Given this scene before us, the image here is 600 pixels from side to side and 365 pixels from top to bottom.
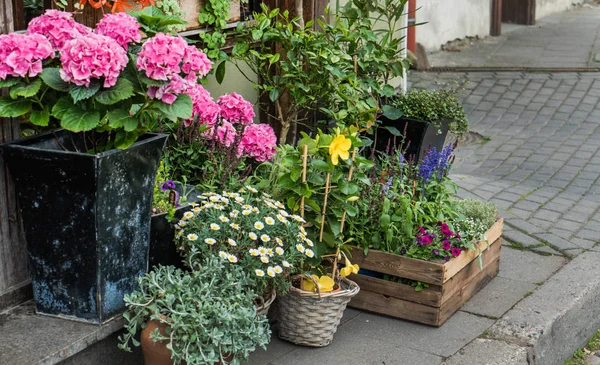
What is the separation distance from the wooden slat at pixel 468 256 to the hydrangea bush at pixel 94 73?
5.10ft

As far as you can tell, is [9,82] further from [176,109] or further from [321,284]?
[321,284]

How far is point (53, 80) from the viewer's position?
3.39m

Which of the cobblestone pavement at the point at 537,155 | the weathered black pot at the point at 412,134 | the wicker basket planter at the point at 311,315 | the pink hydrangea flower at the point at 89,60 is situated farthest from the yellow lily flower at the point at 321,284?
the weathered black pot at the point at 412,134

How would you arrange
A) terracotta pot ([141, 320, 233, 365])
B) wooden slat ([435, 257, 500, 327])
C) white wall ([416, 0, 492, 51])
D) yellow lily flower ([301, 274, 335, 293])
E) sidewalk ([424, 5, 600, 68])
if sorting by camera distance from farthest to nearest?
white wall ([416, 0, 492, 51]) < sidewalk ([424, 5, 600, 68]) < wooden slat ([435, 257, 500, 327]) < yellow lily flower ([301, 274, 335, 293]) < terracotta pot ([141, 320, 233, 365])

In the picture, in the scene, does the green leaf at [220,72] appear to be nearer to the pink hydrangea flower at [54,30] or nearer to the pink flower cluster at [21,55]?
the pink hydrangea flower at [54,30]

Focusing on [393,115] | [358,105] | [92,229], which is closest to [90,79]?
[92,229]

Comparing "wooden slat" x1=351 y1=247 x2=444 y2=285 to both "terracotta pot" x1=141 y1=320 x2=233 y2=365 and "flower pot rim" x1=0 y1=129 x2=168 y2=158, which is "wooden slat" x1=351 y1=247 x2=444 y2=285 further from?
"flower pot rim" x1=0 y1=129 x2=168 y2=158

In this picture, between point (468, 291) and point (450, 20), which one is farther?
point (450, 20)

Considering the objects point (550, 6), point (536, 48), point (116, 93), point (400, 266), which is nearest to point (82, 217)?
point (116, 93)

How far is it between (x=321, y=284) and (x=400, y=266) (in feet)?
1.49

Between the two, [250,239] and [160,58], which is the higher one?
[160,58]

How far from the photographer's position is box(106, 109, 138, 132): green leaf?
11.3 ft

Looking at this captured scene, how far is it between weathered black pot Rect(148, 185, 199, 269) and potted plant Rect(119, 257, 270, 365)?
13.3 inches

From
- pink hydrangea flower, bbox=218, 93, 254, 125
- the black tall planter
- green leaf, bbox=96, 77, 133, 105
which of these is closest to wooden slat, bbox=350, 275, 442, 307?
pink hydrangea flower, bbox=218, 93, 254, 125
